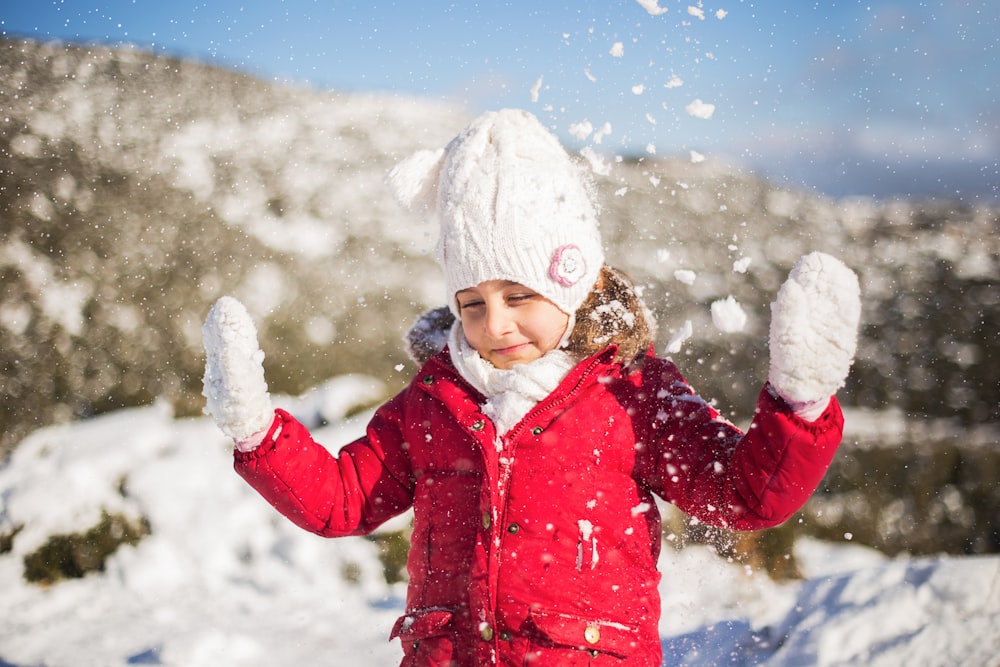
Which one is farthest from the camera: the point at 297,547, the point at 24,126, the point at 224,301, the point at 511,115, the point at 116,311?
the point at 24,126

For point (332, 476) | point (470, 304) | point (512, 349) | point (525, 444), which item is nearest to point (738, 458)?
point (525, 444)

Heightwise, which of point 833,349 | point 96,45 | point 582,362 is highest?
point 96,45

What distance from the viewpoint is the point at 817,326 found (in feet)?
4.57

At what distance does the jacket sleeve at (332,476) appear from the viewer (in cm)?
190

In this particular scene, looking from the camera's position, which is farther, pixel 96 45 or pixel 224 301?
pixel 96 45

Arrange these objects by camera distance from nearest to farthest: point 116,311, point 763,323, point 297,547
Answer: point 297,547 < point 763,323 < point 116,311

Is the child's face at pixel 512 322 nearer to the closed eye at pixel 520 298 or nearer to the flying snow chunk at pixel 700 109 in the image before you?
the closed eye at pixel 520 298

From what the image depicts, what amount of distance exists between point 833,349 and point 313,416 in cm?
332

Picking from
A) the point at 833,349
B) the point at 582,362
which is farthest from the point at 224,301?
the point at 833,349

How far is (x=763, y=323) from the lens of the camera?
420 cm

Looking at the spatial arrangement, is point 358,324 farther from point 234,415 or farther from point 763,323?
point 234,415

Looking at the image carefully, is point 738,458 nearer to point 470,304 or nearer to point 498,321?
point 498,321

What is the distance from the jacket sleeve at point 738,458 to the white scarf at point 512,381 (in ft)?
0.93

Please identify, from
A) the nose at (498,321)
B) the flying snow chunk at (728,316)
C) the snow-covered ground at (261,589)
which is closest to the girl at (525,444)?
the nose at (498,321)
